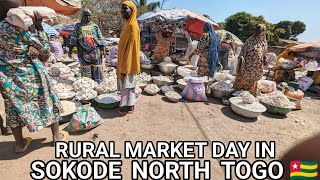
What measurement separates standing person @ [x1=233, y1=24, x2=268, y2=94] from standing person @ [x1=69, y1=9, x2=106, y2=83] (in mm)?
3379

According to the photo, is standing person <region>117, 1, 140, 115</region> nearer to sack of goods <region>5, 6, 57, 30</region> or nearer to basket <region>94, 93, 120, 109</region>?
basket <region>94, 93, 120, 109</region>

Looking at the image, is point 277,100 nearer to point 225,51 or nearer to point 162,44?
point 162,44

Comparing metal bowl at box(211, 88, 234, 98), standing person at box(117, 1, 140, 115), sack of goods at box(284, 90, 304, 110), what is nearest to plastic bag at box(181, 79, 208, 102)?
metal bowl at box(211, 88, 234, 98)

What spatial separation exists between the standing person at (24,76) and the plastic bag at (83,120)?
0.68 m

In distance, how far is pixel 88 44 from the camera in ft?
15.8

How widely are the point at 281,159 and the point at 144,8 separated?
2711 centimetres

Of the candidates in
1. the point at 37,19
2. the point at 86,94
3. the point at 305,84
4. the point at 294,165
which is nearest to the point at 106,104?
the point at 86,94

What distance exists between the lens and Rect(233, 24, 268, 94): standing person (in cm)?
489

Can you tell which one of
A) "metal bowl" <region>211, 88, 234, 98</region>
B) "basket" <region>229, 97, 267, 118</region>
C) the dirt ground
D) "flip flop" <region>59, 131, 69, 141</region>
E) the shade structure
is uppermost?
the shade structure

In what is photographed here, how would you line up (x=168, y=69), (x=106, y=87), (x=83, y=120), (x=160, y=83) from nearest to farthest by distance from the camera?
(x=83, y=120), (x=106, y=87), (x=160, y=83), (x=168, y=69)

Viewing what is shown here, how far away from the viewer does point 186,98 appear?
17.0 feet

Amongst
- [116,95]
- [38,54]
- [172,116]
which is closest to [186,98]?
[172,116]

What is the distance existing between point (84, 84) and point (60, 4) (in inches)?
71.9

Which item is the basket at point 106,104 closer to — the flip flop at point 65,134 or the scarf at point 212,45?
the flip flop at point 65,134
